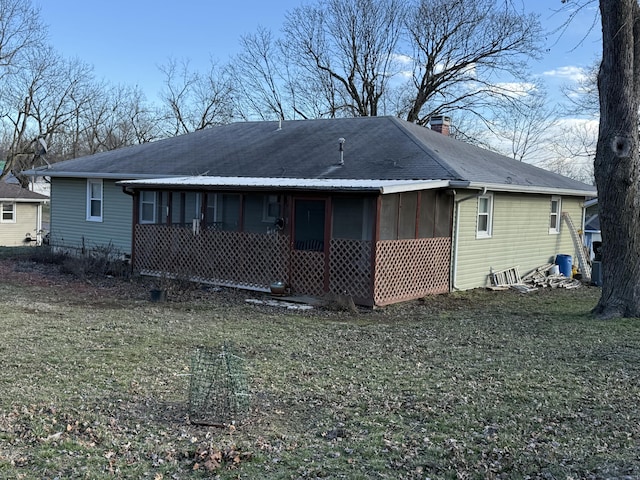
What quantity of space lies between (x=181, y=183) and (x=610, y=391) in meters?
10.7

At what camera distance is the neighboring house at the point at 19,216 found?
1168 inches

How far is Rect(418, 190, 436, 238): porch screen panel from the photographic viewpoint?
555 inches

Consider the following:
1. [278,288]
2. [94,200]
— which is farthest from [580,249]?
[94,200]

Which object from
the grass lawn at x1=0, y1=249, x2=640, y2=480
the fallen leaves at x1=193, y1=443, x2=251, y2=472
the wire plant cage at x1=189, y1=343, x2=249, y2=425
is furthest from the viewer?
the wire plant cage at x1=189, y1=343, x2=249, y2=425

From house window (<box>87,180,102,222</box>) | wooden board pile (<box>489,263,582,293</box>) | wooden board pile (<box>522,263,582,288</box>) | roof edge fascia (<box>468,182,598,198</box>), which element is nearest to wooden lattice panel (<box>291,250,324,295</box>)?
roof edge fascia (<box>468,182,598,198</box>)

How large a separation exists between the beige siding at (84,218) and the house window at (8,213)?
35.2 ft

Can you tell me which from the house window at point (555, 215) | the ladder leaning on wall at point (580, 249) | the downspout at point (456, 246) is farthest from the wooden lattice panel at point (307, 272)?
the ladder leaning on wall at point (580, 249)

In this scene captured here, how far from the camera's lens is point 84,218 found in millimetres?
19781

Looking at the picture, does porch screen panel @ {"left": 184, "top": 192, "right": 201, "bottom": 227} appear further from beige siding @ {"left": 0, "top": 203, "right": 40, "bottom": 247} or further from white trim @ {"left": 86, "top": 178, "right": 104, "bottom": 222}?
beige siding @ {"left": 0, "top": 203, "right": 40, "bottom": 247}

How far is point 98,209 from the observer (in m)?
19.6

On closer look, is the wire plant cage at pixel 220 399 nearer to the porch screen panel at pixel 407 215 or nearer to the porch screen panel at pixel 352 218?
A: the porch screen panel at pixel 407 215

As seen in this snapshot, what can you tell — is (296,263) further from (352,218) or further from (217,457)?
(217,457)

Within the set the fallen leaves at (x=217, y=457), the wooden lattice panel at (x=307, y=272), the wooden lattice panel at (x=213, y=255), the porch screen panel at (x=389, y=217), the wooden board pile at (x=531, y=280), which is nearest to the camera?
the fallen leaves at (x=217, y=457)

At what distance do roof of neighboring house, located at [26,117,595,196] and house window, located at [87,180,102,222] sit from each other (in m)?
0.54
